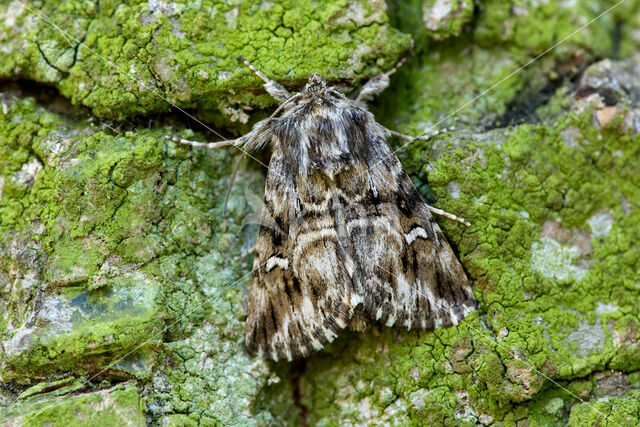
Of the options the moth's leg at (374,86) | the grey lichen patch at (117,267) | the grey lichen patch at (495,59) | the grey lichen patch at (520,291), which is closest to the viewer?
the grey lichen patch at (117,267)

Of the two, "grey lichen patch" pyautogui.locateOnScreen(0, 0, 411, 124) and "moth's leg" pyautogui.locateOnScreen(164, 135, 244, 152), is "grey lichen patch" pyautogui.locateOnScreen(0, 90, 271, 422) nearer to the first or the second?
"moth's leg" pyautogui.locateOnScreen(164, 135, 244, 152)

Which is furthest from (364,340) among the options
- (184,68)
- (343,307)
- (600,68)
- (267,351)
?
(600,68)

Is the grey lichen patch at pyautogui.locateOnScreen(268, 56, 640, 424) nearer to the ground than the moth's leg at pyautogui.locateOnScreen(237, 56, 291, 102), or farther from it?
nearer to the ground

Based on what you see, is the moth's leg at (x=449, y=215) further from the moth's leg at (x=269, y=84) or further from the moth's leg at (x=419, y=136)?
the moth's leg at (x=269, y=84)

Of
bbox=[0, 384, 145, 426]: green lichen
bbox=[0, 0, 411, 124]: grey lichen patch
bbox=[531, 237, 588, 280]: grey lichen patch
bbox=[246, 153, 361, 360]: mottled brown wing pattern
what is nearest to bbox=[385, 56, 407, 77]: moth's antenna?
bbox=[0, 0, 411, 124]: grey lichen patch

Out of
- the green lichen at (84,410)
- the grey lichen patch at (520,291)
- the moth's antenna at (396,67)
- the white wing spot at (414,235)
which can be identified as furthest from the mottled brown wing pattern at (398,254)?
the green lichen at (84,410)

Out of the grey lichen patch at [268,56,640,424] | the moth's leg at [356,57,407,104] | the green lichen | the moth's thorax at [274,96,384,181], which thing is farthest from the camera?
the moth's leg at [356,57,407,104]

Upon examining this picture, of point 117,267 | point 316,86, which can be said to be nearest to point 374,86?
point 316,86
